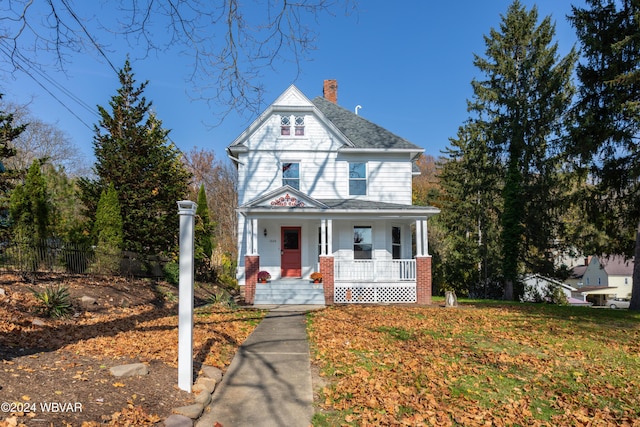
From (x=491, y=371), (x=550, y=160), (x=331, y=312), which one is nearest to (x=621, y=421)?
(x=491, y=371)

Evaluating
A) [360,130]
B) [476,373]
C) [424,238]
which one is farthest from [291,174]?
[476,373]

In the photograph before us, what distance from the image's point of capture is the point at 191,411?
4219 mm

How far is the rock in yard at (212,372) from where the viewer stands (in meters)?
5.29

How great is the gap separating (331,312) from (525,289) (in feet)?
59.6

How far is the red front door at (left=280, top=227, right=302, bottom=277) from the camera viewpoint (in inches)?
667

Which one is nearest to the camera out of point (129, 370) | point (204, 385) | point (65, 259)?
point (129, 370)

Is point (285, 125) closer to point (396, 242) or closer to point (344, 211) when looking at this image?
point (344, 211)

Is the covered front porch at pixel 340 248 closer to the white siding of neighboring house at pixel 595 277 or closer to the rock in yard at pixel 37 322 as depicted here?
the rock in yard at pixel 37 322

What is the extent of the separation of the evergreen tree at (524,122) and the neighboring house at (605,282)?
135 feet

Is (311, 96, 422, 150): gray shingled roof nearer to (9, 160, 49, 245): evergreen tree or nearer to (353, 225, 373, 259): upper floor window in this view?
(353, 225, 373, 259): upper floor window

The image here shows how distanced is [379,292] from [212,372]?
33.8 ft

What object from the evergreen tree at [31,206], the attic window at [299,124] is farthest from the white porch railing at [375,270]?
the evergreen tree at [31,206]

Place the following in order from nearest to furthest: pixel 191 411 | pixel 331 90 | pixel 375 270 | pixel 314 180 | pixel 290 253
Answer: pixel 191 411, pixel 375 270, pixel 290 253, pixel 314 180, pixel 331 90

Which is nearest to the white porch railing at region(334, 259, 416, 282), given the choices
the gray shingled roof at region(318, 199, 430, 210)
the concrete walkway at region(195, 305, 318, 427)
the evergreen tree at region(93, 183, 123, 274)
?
the gray shingled roof at region(318, 199, 430, 210)
